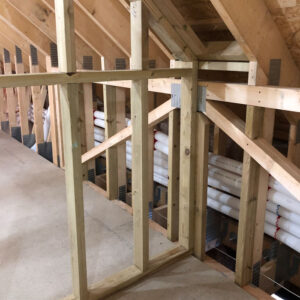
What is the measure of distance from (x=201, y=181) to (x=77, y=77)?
1.19 m

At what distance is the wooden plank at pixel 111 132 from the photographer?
3436 millimetres

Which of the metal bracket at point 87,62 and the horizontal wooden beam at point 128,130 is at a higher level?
the metal bracket at point 87,62

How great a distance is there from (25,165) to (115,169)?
5.48 feet

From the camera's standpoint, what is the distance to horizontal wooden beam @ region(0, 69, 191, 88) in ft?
5.35

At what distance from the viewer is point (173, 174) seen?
2779 mm

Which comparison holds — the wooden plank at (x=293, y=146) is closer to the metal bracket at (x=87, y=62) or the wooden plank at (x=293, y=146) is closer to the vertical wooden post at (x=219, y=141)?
the vertical wooden post at (x=219, y=141)

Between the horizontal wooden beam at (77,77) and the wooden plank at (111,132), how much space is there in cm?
125

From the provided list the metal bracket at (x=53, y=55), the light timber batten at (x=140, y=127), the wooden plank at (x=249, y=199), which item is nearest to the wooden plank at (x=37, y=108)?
the metal bracket at (x=53, y=55)

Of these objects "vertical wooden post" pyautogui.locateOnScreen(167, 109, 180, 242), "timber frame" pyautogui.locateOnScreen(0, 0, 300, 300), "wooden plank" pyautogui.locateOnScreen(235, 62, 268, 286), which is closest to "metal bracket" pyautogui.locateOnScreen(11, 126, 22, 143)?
"timber frame" pyautogui.locateOnScreen(0, 0, 300, 300)

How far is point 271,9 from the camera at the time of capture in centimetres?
190

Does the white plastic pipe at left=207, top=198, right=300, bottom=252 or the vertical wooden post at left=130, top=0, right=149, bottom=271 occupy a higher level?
the vertical wooden post at left=130, top=0, right=149, bottom=271

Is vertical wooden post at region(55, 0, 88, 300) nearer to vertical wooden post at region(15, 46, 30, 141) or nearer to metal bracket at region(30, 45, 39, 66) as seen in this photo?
metal bracket at region(30, 45, 39, 66)

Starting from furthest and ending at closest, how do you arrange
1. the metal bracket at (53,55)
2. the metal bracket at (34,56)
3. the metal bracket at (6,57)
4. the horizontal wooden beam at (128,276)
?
the metal bracket at (6,57) < the metal bracket at (34,56) < the metal bracket at (53,55) < the horizontal wooden beam at (128,276)

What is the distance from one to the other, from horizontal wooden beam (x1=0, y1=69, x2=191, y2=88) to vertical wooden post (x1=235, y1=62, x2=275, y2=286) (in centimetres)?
55
